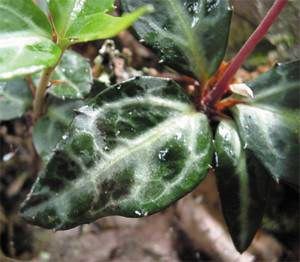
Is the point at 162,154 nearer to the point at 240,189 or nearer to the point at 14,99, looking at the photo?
the point at 240,189

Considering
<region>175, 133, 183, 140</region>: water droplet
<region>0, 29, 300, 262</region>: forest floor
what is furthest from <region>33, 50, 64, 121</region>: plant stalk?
<region>175, 133, 183, 140</region>: water droplet

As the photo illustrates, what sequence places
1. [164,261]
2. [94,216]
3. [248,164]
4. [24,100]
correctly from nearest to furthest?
[94,216], [248,164], [24,100], [164,261]

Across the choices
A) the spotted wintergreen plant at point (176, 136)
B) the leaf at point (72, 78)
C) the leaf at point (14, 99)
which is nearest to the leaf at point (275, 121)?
the spotted wintergreen plant at point (176, 136)

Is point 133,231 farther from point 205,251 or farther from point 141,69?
point 141,69

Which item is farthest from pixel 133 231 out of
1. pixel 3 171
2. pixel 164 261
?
pixel 3 171

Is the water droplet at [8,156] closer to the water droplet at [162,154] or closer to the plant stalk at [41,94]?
the plant stalk at [41,94]

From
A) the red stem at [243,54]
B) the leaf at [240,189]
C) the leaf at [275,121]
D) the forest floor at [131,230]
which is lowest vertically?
the forest floor at [131,230]

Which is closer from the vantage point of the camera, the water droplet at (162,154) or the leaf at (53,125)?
the water droplet at (162,154)

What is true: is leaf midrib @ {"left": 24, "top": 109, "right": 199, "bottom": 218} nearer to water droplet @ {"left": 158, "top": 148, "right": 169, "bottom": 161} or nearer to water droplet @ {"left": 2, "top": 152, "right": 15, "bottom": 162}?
water droplet @ {"left": 158, "top": 148, "right": 169, "bottom": 161}
